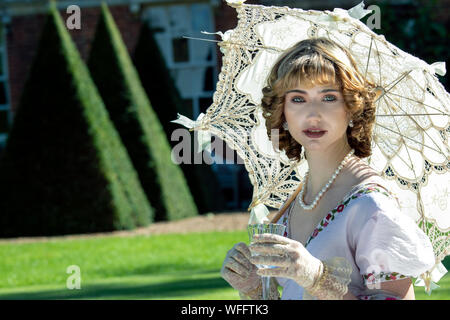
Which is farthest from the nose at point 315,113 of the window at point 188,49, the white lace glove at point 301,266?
the window at point 188,49

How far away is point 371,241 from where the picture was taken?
2.14 meters

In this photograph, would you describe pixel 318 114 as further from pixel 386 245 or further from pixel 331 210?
pixel 386 245

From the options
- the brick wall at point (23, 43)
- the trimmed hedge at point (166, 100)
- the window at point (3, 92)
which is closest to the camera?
the trimmed hedge at point (166, 100)

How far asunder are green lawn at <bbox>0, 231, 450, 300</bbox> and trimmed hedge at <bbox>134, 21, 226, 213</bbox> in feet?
8.53

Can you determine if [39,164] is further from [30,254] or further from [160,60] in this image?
[160,60]

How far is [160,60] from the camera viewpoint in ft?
45.6

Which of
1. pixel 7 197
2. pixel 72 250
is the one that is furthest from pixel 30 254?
pixel 7 197

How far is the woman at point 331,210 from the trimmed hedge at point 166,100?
431 inches

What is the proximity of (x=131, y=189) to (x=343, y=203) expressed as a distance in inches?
370

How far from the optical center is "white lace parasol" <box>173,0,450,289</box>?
104 inches

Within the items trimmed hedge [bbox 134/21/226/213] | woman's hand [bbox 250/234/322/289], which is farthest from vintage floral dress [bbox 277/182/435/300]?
trimmed hedge [bbox 134/21/226/213]

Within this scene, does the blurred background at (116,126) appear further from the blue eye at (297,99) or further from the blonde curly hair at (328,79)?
the blue eye at (297,99)

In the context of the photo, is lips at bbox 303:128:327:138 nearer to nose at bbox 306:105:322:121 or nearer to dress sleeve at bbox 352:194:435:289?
nose at bbox 306:105:322:121

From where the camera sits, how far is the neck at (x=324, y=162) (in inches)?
97.0
